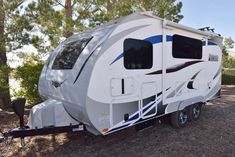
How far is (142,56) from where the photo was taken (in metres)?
5.10

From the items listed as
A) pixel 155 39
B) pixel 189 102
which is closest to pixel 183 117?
pixel 189 102

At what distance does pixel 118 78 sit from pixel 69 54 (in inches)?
54.6

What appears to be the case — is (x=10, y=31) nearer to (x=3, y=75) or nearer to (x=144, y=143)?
(x=3, y=75)

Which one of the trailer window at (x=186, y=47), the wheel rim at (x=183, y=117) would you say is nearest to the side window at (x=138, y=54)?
the trailer window at (x=186, y=47)

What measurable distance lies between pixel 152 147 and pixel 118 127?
99cm

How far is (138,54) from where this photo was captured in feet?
16.4

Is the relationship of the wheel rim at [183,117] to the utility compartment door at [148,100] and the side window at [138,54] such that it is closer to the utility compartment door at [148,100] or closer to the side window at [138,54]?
the utility compartment door at [148,100]

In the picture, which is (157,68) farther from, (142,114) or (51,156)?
(51,156)

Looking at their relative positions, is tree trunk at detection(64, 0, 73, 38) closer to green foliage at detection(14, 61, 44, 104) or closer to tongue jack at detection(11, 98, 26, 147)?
green foliage at detection(14, 61, 44, 104)

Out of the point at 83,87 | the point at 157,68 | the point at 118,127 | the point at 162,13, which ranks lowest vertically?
the point at 118,127

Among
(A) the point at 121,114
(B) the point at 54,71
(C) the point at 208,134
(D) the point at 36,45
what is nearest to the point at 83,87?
(A) the point at 121,114

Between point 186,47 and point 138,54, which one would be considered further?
point 186,47

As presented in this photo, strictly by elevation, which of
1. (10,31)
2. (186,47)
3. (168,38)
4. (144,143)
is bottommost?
(144,143)

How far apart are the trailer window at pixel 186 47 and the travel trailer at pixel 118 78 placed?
0.03m
